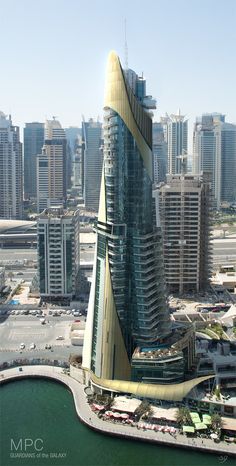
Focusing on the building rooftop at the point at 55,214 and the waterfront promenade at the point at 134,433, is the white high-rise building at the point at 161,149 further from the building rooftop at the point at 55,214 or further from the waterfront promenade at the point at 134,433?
the waterfront promenade at the point at 134,433

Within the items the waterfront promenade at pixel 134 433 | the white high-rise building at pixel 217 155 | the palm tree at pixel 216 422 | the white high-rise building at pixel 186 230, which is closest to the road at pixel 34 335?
the waterfront promenade at pixel 134 433

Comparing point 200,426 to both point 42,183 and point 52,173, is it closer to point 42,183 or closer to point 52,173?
point 42,183

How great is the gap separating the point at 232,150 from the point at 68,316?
82860 millimetres

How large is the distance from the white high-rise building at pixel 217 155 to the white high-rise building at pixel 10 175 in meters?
39.3

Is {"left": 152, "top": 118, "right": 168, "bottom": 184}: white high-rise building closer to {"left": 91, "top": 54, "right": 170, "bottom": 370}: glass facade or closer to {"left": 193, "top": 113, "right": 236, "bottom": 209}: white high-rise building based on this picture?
{"left": 193, "top": 113, "right": 236, "bottom": 209}: white high-rise building

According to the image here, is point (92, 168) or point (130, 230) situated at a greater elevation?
point (92, 168)

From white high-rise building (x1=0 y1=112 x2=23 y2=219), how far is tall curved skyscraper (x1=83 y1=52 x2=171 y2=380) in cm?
7044

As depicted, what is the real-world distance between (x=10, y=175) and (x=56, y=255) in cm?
5315

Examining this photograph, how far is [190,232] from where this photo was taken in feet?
180

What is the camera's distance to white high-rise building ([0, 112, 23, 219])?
102 m

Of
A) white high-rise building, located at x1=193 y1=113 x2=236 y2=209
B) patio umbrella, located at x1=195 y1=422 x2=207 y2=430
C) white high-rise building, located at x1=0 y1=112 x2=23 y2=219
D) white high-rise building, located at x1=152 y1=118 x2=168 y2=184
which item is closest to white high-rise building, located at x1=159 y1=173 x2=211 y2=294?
patio umbrella, located at x1=195 y1=422 x2=207 y2=430

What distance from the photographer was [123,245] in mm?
34438

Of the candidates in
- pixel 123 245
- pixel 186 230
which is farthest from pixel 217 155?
pixel 123 245

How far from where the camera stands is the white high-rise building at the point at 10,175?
102 m
